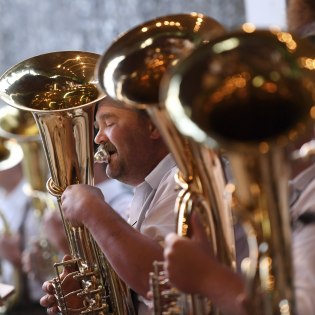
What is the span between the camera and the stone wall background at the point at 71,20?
5.54 m

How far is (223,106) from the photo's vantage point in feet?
5.13

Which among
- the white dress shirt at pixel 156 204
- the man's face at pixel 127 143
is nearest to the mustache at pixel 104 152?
the man's face at pixel 127 143

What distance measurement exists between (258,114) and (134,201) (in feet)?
4.29

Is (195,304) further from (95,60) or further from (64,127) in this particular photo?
(95,60)

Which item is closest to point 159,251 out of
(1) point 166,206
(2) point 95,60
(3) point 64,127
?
(1) point 166,206

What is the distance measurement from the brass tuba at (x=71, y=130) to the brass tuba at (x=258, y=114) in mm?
1039

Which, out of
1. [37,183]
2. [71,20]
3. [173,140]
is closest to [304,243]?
[173,140]

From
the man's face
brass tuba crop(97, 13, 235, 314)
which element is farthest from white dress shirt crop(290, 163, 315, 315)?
the man's face

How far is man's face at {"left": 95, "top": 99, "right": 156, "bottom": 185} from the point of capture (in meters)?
2.74

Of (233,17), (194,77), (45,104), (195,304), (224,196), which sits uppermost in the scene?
(233,17)

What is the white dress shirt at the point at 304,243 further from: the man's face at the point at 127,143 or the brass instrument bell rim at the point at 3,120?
the brass instrument bell rim at the point at 3,120

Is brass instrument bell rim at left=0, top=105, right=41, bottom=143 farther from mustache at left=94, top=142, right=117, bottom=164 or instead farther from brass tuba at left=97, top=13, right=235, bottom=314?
brass tuba at left=97, top=13, right=235, bottom=314

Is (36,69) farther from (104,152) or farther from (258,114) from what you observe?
(258,114)

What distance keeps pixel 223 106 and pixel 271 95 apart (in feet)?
0.24
